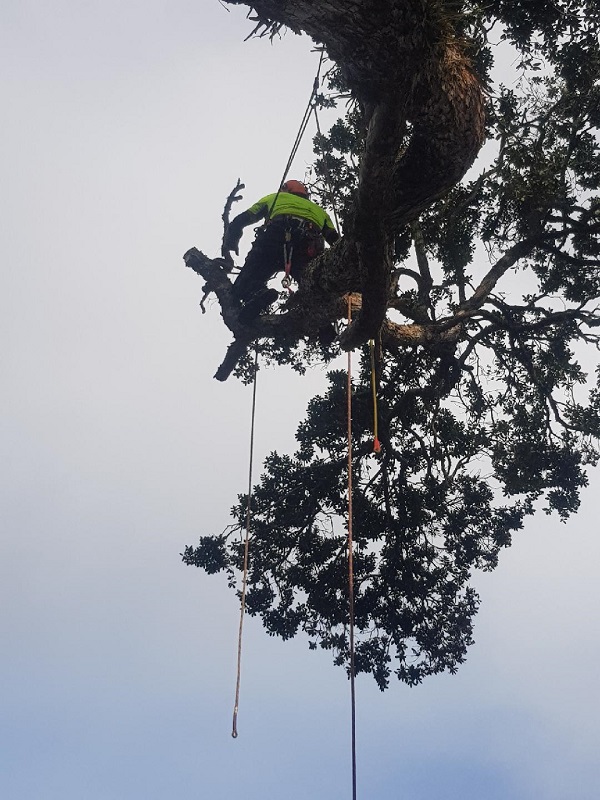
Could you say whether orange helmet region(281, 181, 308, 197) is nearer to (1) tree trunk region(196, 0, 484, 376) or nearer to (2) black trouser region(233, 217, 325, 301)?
(2) black trouser region(233, 217, 325, 301)

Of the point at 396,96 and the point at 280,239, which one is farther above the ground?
the point at 280,239

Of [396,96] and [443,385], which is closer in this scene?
[396,96]

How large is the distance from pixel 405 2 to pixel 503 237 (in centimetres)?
485

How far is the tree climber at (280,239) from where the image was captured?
7105 millimetres

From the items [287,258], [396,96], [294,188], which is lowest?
[396,96]

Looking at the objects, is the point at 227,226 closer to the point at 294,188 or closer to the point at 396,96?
the point at 294,188

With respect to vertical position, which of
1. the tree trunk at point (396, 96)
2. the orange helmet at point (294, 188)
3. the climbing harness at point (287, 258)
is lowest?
the tree trunk at point (396, 96)

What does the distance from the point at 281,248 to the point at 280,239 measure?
99mm

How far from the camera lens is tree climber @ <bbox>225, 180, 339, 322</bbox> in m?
7.11

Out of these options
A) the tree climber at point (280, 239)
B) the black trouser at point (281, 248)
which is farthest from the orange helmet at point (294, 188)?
the black trouser at point (281, 248)

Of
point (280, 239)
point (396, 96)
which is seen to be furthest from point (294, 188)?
point (396, 96)

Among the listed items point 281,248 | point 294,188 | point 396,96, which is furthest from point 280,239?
point 396,96

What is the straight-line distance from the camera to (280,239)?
23.6ft

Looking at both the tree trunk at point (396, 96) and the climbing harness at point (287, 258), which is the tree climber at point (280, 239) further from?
the tree trunk at point (396, 96)
